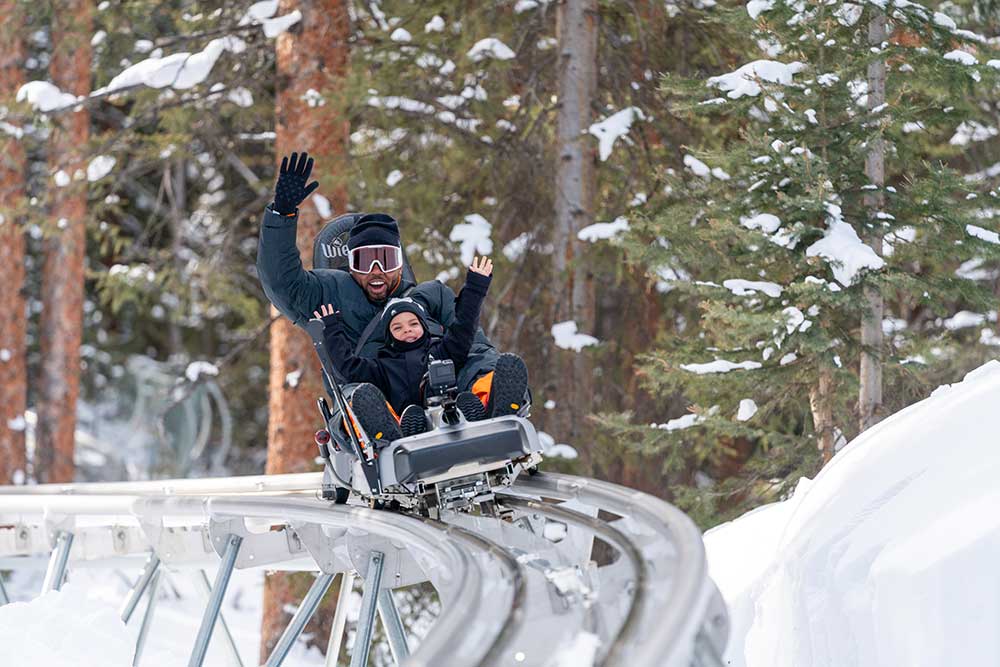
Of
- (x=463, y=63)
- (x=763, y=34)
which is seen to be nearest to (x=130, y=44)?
(x=463, y=63)

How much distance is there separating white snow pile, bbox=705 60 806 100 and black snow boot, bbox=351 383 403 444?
268 centimetres

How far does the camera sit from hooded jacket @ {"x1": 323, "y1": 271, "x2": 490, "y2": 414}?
5.71m

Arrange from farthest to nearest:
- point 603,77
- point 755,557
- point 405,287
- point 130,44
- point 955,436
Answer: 1. point 130,44
2. point 603,77
3. point 405,287
4. point 755,557
5. point 955,436

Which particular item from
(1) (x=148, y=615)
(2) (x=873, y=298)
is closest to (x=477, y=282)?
(2) (x=873, y=298)

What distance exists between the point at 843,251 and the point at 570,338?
9.27ft

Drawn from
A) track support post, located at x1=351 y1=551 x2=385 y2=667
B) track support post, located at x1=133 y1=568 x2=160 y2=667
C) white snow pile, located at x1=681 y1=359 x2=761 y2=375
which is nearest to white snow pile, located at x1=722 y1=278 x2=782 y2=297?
white snow pile, located at x1=681 y1=359 x2=761 y2=375

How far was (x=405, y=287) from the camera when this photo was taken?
654cm

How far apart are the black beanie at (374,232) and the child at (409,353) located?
371 mm

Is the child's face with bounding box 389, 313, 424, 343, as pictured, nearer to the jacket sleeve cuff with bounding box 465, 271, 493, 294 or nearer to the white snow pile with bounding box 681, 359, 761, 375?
the jacket sleeve cuff with bounding box 465, 271, 493, 294

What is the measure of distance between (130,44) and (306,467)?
17.5 feet

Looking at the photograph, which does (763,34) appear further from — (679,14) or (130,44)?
(130,44)

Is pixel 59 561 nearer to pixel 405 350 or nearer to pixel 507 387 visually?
pixel 405 350

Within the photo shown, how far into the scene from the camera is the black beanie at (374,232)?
6176 mm

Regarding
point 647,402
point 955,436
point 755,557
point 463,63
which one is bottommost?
point 647,402
